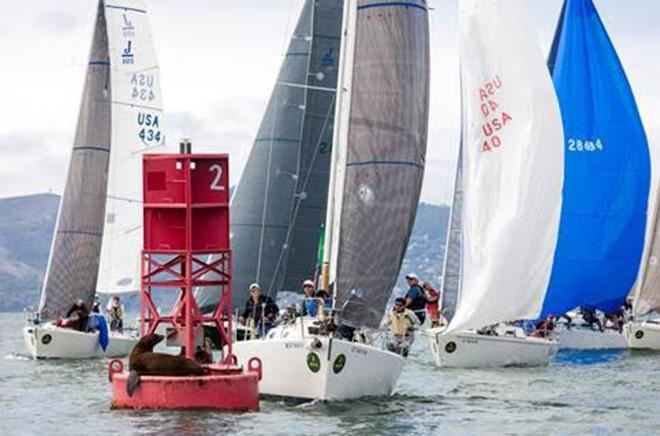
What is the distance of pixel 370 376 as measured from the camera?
31.3m

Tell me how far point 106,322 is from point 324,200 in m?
6.70

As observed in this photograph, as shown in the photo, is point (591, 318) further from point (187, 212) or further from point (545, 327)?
point (187, 212)

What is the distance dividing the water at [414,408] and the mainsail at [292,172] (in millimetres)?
5423

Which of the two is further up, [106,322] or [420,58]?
[420,58]

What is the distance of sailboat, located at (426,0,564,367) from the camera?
35.7m

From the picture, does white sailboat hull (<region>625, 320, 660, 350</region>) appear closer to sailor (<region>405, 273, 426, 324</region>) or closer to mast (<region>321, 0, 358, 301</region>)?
sailor (<region>405, 273, 426, 324</region>)

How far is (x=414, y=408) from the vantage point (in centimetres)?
3189

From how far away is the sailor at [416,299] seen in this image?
121 feet

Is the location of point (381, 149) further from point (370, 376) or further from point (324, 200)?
point (324, 200)

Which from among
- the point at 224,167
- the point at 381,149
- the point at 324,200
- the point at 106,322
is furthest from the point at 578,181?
the point at 224,167

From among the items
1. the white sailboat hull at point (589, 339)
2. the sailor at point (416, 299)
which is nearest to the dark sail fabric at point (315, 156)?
the sailor at point (416, 299)

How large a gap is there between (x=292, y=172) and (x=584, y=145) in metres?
8.83

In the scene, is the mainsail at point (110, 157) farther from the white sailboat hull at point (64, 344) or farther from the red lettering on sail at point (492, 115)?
the red lettering on sail at point (492, 115)

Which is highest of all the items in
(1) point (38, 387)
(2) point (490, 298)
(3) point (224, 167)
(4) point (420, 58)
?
(4) point (420, 58)
